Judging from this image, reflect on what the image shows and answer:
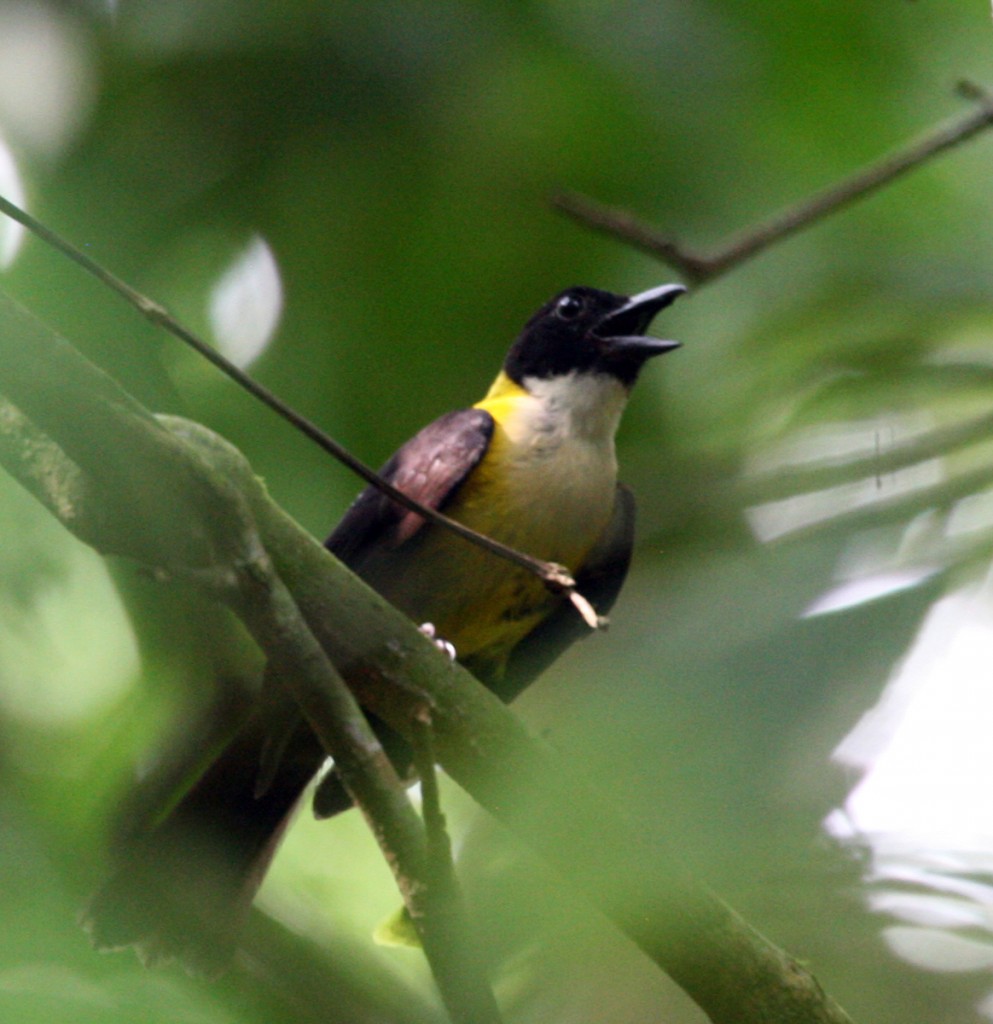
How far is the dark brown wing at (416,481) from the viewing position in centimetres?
302

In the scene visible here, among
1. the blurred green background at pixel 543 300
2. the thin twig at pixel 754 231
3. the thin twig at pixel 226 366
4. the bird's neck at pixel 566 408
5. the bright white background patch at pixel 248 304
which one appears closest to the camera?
the thin twig at pixel 226 366

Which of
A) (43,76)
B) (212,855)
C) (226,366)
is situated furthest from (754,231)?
(212,855)

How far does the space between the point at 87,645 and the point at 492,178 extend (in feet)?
4.03

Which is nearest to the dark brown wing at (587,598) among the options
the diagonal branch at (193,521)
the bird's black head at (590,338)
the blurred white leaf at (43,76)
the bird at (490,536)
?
the bird at (490,536)

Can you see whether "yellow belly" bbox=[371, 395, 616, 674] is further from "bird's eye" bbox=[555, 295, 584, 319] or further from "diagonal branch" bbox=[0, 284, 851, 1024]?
"diagonal branch" bbox=[0, 284, 851, 1024]

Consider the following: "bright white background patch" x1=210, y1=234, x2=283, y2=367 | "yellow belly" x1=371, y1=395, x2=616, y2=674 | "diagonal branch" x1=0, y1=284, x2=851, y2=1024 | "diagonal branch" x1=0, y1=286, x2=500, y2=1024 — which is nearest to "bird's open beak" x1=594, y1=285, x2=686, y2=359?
"yellow belly" x1=371, y1=395, x2=616, y2=674

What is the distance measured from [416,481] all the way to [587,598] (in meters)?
0.46

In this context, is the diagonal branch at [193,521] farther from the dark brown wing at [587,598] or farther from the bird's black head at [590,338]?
the bird's black head at [590,338]

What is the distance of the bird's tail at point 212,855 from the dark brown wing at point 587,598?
0.54 m

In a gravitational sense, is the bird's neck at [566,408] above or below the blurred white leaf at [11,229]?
above

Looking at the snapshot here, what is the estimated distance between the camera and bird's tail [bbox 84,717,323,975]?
229 cm

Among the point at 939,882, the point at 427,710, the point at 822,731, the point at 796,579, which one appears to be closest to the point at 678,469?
the point at 796,579

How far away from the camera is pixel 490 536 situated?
10.8ft

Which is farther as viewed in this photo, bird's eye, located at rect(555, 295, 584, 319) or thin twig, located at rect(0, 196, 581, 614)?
bird's eye, located at rect(555, 295, 584, 319)
